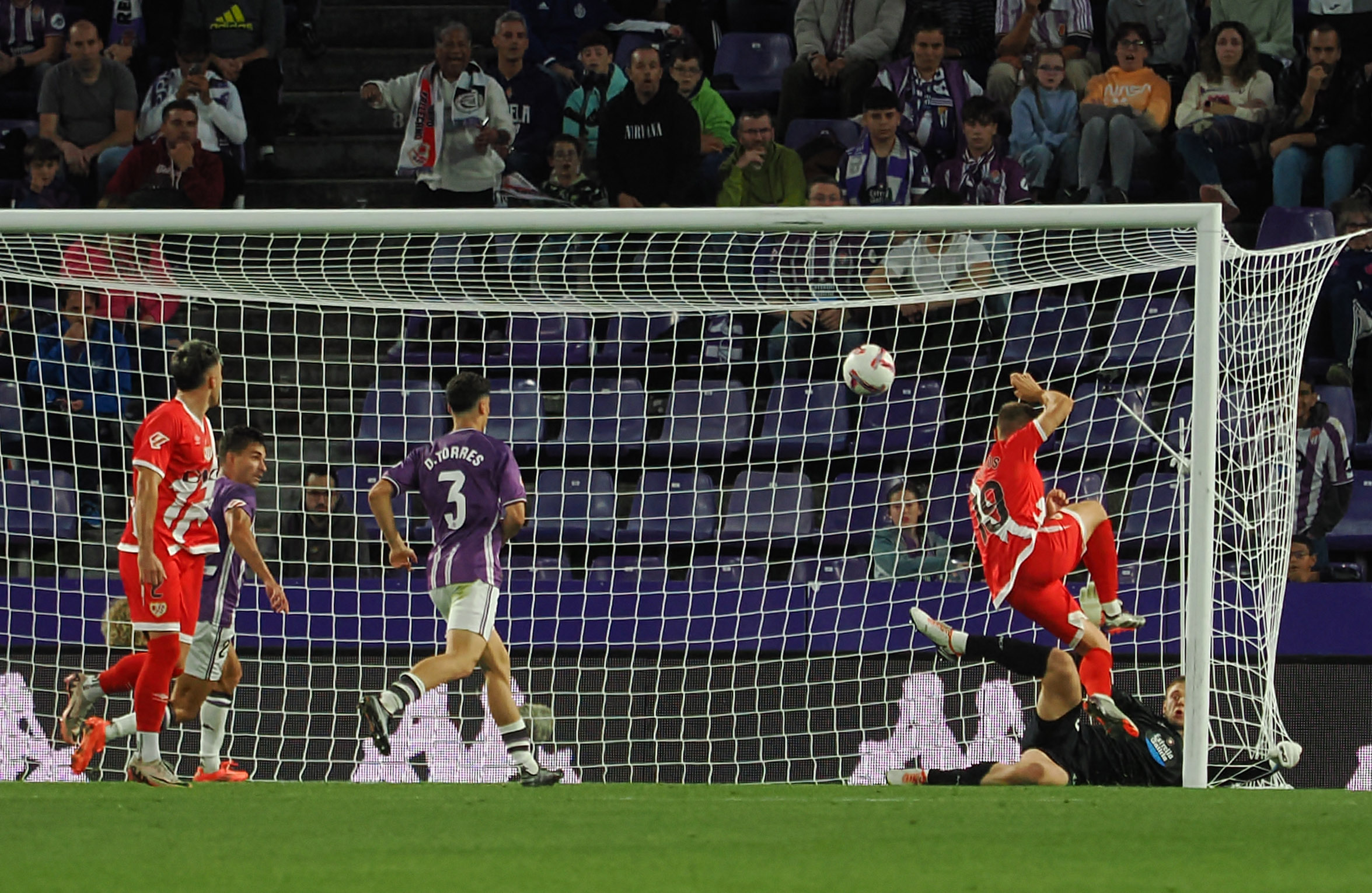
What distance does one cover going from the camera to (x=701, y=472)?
29.1 feet

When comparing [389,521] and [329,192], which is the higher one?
[329,192]

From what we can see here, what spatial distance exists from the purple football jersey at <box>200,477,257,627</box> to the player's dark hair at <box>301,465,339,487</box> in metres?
1.31

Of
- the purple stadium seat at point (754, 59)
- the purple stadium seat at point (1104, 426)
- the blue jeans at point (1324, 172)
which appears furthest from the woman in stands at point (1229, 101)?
the purple stadium seat at point (754, 59)

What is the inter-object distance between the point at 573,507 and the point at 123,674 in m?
2.53

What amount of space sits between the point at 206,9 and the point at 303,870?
343 inches

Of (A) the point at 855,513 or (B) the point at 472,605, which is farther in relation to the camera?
(A) the point at 855,513

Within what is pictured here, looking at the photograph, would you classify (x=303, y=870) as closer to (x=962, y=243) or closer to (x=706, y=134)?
(x=962, y=243)

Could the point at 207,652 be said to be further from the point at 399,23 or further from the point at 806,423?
the point at 399,23

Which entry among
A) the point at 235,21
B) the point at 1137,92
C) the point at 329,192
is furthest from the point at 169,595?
the point at 1137,92

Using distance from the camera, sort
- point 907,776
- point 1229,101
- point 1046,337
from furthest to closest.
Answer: point 1229,101 → point 1046,337 → point 907,776

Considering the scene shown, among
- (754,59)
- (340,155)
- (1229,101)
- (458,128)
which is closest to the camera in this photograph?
(458,128)

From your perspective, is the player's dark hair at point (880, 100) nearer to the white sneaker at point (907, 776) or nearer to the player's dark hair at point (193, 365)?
the white sneaker at point (907, 776)

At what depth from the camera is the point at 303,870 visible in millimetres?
4477

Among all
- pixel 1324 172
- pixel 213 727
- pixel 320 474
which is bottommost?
pixel 213 727
